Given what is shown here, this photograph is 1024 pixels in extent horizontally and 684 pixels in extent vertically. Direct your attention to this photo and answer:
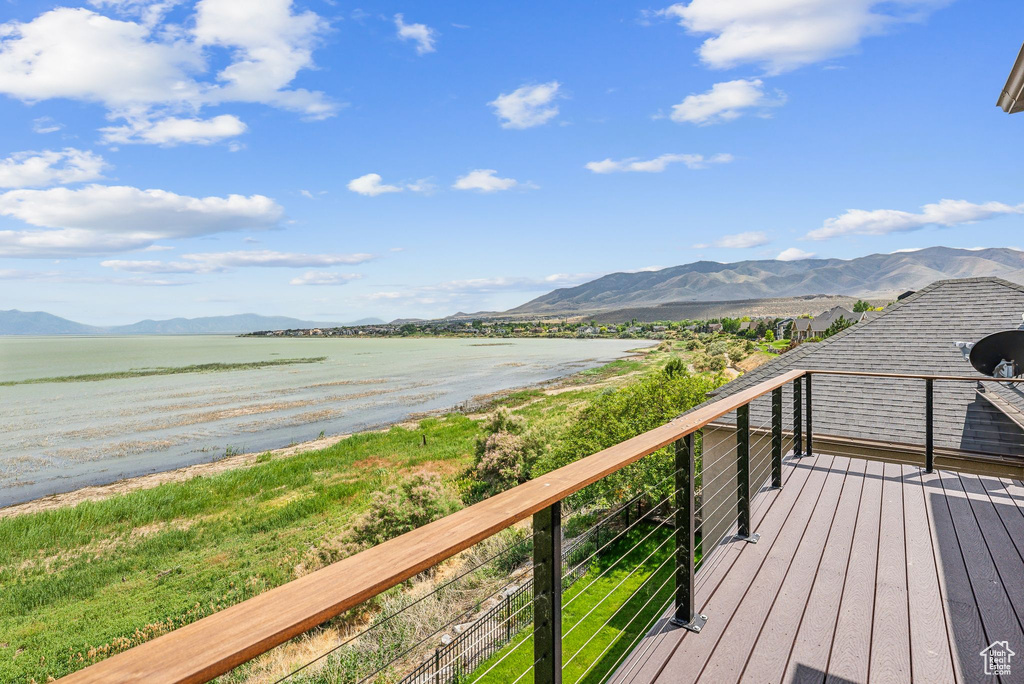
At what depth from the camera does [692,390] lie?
626 inches

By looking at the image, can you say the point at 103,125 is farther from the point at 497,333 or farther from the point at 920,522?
the point at 497,333

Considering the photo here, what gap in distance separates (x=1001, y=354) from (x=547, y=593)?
19.0ft

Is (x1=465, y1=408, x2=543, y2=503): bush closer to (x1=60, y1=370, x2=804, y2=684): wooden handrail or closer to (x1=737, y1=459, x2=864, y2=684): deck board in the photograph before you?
(x1=737, y1=459, x2=864, y2=684): deck board

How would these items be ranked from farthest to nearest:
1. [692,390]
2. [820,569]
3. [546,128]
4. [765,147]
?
[546,128], [765,147], [692,390], [820,569]

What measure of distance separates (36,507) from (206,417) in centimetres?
1665

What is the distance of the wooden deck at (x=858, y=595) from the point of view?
1.96 m

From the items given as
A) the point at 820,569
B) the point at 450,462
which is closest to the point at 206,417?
the point at 450,462

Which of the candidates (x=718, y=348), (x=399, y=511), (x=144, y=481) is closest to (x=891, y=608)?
(x=399, y=511)

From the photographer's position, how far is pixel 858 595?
8.01 feet

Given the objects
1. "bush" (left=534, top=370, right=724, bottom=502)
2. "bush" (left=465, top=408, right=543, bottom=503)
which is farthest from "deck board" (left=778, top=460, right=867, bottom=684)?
"bush" (left=465, top=408, right=543, bottom=503)

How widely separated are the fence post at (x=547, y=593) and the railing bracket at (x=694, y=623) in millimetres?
1063

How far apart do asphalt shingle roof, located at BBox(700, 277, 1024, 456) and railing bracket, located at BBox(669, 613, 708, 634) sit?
20.1 feet

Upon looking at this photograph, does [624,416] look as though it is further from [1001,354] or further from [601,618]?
[1001,354]

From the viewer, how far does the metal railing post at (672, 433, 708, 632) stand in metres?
2.17
